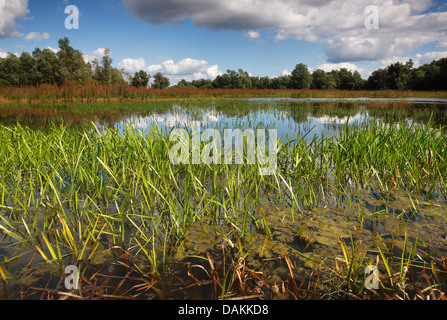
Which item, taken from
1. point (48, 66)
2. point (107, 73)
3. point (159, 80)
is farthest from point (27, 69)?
point (159, 80)

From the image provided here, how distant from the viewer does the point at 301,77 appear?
212 ft

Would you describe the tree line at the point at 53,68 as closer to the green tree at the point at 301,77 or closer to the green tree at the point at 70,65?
the green tree at the point at 70,65

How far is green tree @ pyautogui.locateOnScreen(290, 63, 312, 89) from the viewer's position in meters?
63.6

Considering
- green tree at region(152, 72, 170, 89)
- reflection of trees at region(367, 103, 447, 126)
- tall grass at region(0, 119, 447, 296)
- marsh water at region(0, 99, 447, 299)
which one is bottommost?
marsh water at region(0, 99, 447, 299)

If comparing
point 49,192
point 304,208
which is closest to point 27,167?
point 49,192

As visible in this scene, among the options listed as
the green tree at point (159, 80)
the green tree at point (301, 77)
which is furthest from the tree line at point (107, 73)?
the green tree at point (159, 80)

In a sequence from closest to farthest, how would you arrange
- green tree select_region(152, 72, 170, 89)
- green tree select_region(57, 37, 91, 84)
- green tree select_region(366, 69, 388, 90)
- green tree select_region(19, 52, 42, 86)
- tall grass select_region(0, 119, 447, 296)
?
1. tall grass select_region(0, 119, 447, 296)
2. green tree select_region(57, 37, 91, 84)
3. green tree select_region(19, 52, 42, 86)
4. green tree select_region(366, 69, 388, 90)
5. green tree select_region(152, 72, 170, 89)

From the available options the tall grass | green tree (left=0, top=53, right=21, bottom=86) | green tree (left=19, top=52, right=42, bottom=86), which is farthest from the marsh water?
green tree (left=0, top=53, right=21, bottom=86)

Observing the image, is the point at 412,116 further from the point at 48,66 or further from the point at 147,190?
the point at 48,66

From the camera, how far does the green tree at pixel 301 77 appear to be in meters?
63.6

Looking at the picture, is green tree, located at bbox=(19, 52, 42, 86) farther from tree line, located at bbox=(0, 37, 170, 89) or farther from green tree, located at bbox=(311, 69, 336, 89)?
green tree, located at bbox=(311, 69, 336, 89)

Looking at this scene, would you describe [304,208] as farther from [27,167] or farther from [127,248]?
[27,167]
